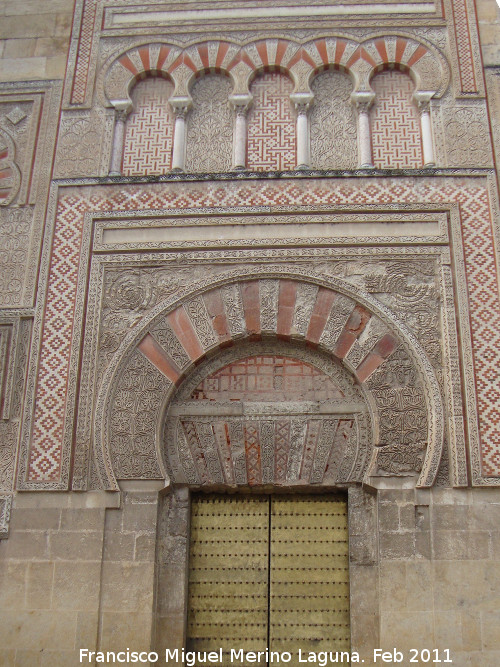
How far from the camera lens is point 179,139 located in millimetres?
7719

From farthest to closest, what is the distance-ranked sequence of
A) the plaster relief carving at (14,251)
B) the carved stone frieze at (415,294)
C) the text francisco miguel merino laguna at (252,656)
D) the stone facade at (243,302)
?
1. the plaster relief carving at (14,251)
2. the carved stone frieze at (415,294)
3. the stone facade at (243,302)
4. the text francisco miguel merino laguna at (252,656)

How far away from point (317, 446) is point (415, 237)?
6.55 ft

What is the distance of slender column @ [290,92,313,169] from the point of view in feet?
24.7

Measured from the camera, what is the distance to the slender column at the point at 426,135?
746 centimetres

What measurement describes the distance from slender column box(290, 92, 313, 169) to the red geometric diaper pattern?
302mm

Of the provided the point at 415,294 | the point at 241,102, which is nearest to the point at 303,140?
the point at 241,102

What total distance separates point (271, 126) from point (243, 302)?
1927 millimetres

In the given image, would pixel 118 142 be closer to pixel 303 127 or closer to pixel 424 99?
pixel 303 127

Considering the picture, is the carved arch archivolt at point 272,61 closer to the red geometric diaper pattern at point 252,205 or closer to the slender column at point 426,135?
the slender column at point 426,135

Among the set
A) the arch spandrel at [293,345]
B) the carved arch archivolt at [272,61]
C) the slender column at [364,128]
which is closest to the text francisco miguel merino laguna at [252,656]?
the arch spandrel at [293,345]

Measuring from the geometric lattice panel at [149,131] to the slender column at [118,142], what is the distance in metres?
0.04

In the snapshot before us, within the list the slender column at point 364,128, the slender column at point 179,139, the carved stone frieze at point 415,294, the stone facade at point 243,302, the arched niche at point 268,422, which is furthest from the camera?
the slender column at point 179,139

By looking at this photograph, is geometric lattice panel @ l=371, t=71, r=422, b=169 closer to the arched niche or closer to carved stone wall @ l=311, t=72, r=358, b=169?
carved stone wall @ l=311, t=72, r=358, b=169

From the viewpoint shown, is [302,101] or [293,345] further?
[302,101]
